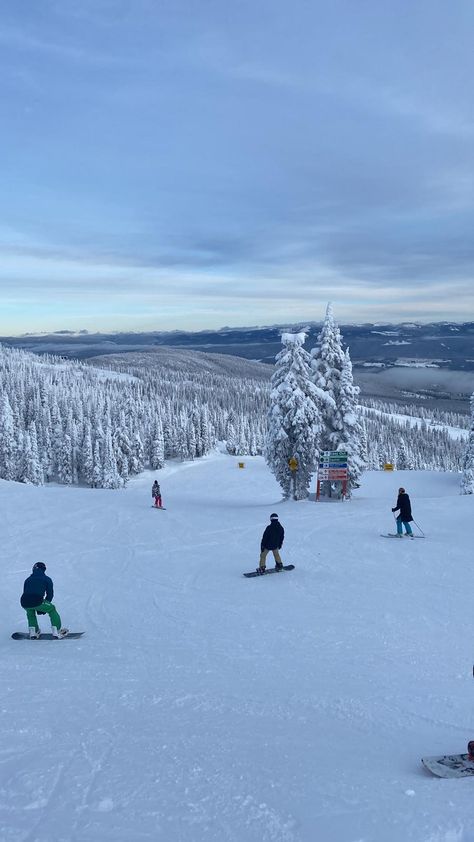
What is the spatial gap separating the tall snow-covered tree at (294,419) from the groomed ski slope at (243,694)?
11904mm

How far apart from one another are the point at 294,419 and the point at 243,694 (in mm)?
23034

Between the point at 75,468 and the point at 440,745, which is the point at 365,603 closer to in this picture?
the point at 440,745

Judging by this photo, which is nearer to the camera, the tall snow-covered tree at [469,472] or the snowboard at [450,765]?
the snowboard at [450,765]

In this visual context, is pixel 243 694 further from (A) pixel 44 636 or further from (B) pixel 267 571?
(B) pixel 267 571

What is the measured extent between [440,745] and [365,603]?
620 centimetres

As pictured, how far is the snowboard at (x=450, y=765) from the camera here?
5.32 m

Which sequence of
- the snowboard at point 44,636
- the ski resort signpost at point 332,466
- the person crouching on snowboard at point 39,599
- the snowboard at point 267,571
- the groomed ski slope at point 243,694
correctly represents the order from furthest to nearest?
the ski resort signpost at point 332,466
the snowboard at point 267,571
the snowboard at point 44,636
the person crouching on snowboard at point 39,599
the groomed ski slope at point 243,694

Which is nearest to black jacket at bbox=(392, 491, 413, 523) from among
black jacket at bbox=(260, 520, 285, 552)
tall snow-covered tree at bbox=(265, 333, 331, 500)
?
black jacket at bbox=(260, 520, 285, 552)

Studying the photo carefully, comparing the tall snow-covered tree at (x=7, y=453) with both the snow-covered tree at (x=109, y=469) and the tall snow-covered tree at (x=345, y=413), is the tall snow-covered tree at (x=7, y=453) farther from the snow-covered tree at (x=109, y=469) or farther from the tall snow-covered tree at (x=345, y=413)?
the tall snow-covered tree at (x=345, y=413)

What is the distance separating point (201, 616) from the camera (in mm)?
12164

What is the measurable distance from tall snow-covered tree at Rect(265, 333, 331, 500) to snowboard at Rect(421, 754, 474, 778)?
25.1m

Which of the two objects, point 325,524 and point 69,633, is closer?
point 69,633

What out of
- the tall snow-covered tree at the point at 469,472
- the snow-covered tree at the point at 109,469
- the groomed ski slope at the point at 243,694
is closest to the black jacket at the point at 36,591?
the groomed ski slope at the point at 243,694

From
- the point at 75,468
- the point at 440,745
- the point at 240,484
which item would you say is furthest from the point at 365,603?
the point at 75,468
